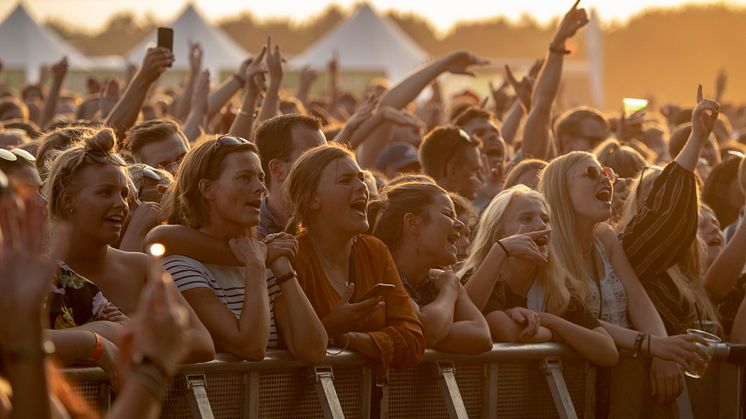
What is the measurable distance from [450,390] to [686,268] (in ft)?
7.23

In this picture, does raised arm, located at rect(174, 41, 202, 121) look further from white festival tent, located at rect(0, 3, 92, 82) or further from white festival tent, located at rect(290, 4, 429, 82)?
white festival tent, located at rect(290, 4, 429, 82)

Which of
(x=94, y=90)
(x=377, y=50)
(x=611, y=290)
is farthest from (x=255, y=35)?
(x=611, y=290)

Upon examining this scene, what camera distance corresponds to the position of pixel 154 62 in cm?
773

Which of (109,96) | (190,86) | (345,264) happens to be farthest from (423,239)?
(190,86)

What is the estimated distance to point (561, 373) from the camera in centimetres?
649

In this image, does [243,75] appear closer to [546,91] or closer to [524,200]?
[546,91]

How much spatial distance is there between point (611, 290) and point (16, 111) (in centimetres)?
552

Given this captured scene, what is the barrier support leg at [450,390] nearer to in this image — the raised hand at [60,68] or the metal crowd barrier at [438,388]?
the metal crowd barrier at [438,388]

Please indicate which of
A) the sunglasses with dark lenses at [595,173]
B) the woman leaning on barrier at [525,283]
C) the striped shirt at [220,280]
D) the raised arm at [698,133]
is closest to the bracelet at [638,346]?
the woman leaning on barrier at [525,283]

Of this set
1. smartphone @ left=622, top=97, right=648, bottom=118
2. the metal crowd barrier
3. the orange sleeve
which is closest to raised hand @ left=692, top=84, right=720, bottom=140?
the metal crowd barrier

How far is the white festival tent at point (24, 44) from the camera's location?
89.7 ft

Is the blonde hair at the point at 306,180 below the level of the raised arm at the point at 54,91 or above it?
below

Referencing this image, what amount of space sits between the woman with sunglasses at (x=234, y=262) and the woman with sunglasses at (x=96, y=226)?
0.55 ft

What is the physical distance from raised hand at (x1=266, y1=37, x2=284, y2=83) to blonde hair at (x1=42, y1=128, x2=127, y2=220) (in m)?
3.42
